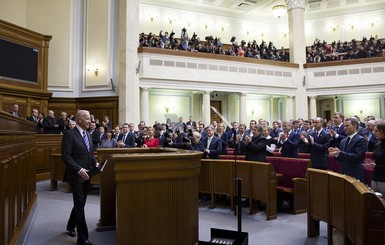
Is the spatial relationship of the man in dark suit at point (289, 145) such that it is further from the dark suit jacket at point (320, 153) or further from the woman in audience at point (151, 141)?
the woman in audience at point (151, 141)

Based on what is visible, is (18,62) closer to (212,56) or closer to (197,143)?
(212,56)

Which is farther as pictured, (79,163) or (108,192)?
(108,192)

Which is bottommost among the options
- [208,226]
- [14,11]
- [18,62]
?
[208,226]

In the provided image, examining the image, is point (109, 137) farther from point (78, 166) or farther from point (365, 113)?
point (365, 113)

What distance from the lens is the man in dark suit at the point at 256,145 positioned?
546 centimetres

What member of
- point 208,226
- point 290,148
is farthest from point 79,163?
point 290,148

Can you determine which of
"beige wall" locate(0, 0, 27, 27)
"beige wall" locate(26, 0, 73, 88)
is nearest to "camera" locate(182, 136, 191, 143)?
"beige wall" locate(26, 0, 73, 88)

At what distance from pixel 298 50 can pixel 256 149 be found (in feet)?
37.0

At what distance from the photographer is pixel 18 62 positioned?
10.2 metres

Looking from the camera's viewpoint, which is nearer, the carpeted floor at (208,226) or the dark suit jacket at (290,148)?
the carpeted floor at (208,226)

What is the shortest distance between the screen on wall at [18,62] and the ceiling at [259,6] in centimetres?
875

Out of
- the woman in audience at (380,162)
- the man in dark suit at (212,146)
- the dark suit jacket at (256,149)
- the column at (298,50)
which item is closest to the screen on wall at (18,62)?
the man in dark suit at (212,146)

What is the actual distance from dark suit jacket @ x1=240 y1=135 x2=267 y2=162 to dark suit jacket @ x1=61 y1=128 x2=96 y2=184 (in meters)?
2.81

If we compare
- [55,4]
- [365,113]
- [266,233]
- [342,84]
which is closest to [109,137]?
[266,233]
